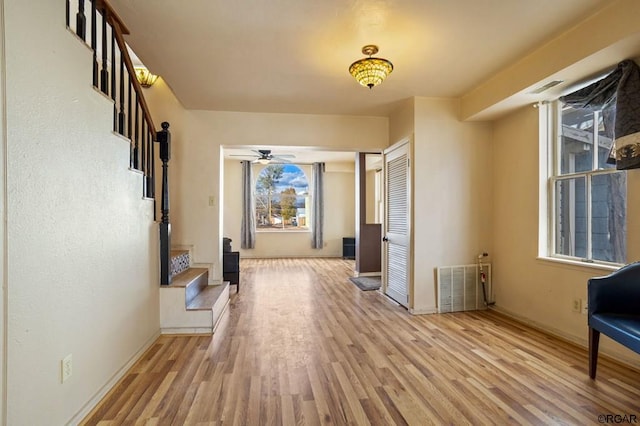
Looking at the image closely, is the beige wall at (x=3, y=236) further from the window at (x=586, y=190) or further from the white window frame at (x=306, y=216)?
the white window frame at (x=306, y=216)

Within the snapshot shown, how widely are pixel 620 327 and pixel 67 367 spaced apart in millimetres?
3297

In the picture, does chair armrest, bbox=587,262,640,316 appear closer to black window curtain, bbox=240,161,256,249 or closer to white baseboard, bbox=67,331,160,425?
white baseboard, bbox=67,331,160,425

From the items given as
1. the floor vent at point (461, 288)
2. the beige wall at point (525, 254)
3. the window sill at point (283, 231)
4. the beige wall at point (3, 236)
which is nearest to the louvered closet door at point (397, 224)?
the floor vent at point (461, 288)

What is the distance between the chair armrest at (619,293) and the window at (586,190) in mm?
459

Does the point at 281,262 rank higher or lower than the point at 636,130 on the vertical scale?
lower

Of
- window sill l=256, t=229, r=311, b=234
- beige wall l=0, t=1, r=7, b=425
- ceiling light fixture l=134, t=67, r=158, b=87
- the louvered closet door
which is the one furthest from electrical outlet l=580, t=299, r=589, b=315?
window sill l=256, t=229, r=311, b=234

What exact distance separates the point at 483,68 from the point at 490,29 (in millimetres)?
753

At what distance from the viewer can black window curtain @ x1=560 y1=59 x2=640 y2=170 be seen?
2348 millimetres

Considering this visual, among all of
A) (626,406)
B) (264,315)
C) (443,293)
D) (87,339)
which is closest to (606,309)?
(626,406)

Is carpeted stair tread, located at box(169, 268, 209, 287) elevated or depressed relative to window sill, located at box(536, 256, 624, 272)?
depressed

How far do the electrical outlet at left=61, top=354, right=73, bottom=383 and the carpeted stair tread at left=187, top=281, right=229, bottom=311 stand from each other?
4.81 feet

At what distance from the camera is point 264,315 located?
150 inches

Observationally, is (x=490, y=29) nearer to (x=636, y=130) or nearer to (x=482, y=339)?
(x=636, y=130)

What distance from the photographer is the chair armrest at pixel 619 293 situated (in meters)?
2.24
